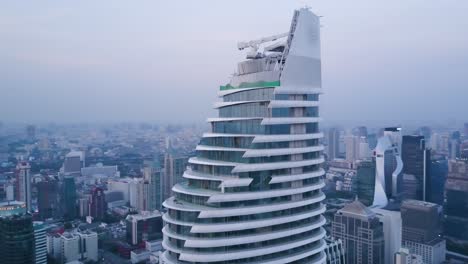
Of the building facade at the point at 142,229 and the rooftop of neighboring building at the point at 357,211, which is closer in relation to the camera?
the rooftop of neighboring building at the point at 357,211

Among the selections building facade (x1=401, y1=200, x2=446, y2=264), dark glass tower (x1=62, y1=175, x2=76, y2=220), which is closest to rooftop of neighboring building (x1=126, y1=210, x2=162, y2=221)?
dark glass tower (x1=62, y1=175, x2=76, y2=220)

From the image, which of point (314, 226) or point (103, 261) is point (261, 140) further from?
point (103, 261)

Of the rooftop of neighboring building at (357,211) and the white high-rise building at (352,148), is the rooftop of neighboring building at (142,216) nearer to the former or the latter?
the rooftop of neighboring building at (357,211)

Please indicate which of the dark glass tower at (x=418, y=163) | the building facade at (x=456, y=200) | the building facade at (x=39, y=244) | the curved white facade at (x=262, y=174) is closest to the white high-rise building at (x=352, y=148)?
the dark glass tower at (x=418, y=163)

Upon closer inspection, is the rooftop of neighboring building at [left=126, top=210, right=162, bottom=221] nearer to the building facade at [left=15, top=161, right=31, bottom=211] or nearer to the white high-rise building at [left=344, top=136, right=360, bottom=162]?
the building facade at [left=15, top=161, right=31, bottom=211]

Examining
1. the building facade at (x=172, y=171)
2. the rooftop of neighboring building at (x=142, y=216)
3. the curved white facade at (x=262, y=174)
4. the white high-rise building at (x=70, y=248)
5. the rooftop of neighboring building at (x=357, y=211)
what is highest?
the curved white facade at (x=262, y=174)

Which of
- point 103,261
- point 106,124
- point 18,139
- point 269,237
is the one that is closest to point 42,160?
point 18,139
